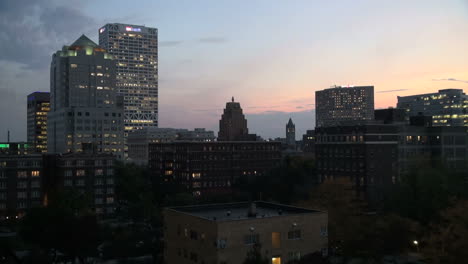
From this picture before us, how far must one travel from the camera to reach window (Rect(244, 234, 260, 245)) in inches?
2036

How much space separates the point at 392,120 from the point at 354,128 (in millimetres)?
14411

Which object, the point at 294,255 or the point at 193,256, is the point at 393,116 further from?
the point at 193,256

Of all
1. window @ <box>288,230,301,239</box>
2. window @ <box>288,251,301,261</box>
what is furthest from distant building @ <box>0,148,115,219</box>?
window @ <box>288,251,301,261</box>

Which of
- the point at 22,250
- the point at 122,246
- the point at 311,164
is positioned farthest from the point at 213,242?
the point at 311,164

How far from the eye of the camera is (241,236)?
51281mm

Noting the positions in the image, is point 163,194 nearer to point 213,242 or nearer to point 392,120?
point 392,120

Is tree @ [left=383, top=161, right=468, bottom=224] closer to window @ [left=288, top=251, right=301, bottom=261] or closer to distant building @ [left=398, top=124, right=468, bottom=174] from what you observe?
distant building @ [left=398, top=124, right=468, bottom=174]

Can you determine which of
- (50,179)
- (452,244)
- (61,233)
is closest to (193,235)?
(61,233)

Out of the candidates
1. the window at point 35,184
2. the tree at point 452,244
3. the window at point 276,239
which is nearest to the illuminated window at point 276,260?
the window at point 276,239

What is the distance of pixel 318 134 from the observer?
12644 centimetres

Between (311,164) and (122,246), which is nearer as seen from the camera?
(122,246)

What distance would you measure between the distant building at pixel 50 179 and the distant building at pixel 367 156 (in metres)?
60.1

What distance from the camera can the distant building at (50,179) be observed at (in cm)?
10788

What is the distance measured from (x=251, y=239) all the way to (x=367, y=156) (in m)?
67.5
